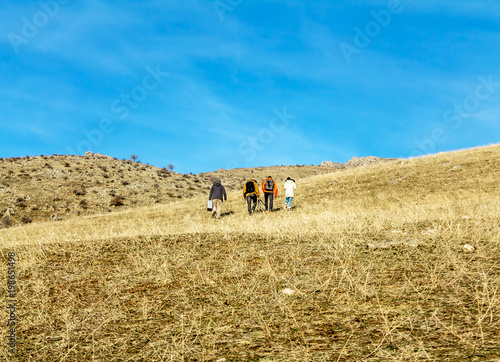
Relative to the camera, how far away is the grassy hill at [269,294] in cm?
357

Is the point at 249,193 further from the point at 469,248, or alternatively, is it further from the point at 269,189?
the point at 469,248

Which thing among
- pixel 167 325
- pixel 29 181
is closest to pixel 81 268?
pixel 167 325

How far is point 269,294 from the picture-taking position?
4.95 m

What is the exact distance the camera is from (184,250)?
7410 millimetres

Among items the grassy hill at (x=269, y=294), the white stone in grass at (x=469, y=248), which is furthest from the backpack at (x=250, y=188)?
the white stone in grass at (x=469, y=248)

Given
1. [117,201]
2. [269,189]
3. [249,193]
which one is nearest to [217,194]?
[249,193]

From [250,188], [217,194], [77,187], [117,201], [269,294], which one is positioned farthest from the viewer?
[77,187]

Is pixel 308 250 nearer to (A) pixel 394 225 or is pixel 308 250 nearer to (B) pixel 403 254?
(B) pixel 403 254

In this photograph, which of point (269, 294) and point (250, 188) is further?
point (250, 188)

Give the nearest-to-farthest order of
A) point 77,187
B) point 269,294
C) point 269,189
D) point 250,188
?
point 269,294 → point 250,188 → point 269,189 → point 77,187

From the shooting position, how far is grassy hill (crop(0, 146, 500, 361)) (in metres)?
3.57

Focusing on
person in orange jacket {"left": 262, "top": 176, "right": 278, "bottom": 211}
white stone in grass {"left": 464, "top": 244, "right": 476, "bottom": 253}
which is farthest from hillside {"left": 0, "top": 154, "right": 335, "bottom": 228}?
white stone in grass {"left": 464, "top": 244, "right": 476, "bottom": 253}

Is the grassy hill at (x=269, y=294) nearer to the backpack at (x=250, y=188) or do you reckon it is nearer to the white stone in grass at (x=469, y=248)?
the white stone in grass at (x=469, y=248)

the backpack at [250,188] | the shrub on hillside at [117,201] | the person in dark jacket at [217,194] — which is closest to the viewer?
the person in dark jacket at [217,194]
